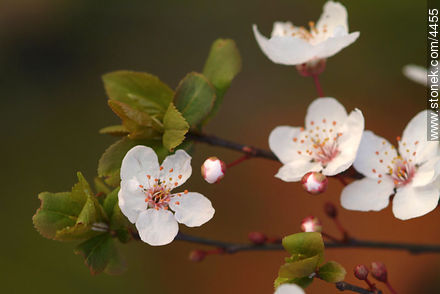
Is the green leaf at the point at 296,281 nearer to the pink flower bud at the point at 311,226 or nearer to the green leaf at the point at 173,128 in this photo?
the pink flower bud at the point at 311,226

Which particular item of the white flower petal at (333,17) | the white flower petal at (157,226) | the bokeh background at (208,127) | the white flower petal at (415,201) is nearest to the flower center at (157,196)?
the white flower petal at (157,226)

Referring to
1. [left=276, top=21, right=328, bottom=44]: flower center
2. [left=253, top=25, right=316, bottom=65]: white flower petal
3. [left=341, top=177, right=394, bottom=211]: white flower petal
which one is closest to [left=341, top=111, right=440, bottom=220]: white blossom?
[left=341, top=177, right=394, bottom=211]: white flower petal

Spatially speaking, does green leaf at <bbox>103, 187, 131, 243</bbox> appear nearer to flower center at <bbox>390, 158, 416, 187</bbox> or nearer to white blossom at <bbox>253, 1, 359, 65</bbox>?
white blossom at <bbox>253, 1, 359, 65</bbox>

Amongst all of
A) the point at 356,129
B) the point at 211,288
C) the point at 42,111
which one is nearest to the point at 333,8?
the point at 356,129

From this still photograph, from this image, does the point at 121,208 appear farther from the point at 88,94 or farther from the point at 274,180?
the point at 88,94

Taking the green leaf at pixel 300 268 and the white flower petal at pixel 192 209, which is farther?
the white flower petal at pixel 192 209
